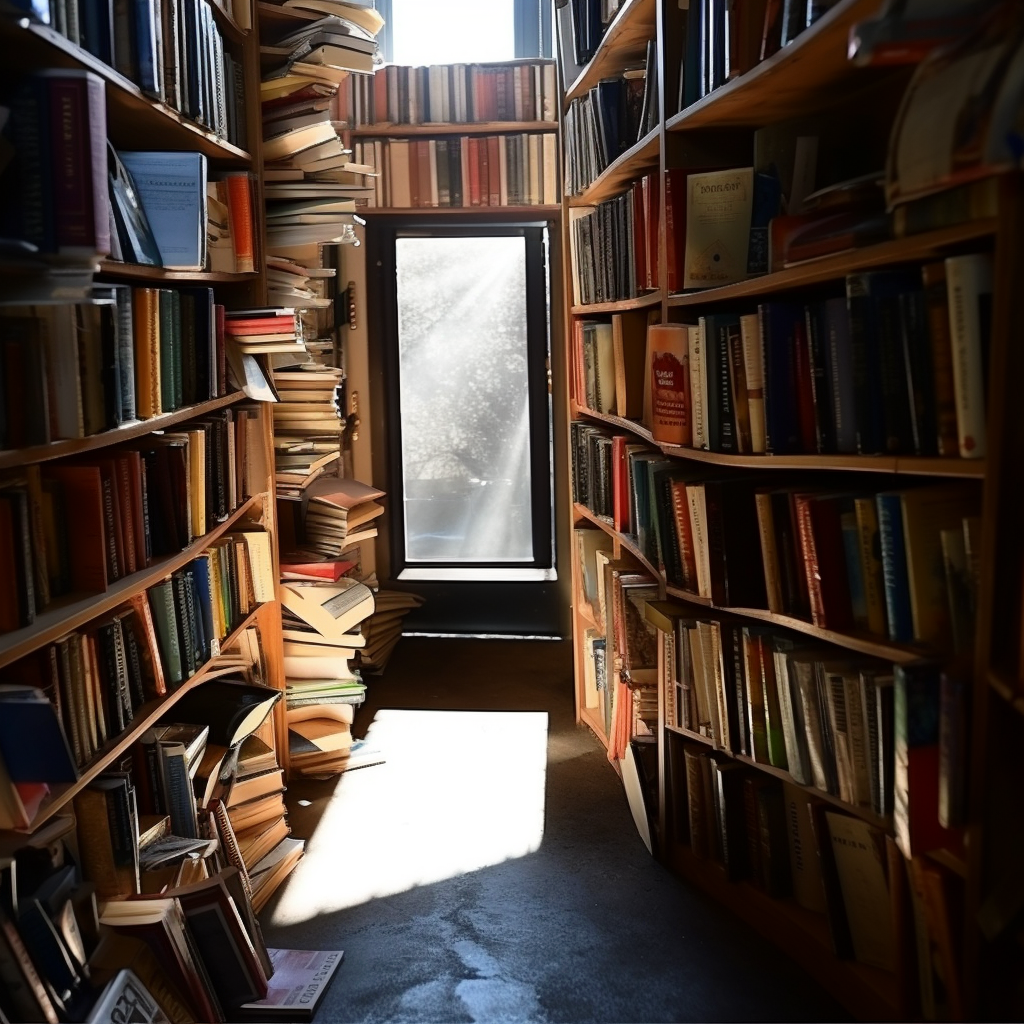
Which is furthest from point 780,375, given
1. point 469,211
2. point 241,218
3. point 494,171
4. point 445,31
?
point 445,31

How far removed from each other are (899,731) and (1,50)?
169cm

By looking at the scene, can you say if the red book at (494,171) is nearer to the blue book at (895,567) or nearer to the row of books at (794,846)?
the row of books at (794,846)

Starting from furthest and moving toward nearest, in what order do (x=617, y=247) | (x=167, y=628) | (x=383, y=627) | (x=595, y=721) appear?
(x=383, y=627)
(x=595, y=721)
(x=617, y=247)
(x=167, y=628)

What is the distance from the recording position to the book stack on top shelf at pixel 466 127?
4.43 m

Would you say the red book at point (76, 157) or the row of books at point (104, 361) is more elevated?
the red book at point (76, 157)

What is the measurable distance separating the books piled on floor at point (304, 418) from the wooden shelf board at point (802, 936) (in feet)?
5.38

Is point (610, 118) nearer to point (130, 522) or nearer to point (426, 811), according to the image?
point (130, 522)

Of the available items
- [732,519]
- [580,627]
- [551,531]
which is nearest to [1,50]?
[732,519]

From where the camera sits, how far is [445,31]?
461 cm

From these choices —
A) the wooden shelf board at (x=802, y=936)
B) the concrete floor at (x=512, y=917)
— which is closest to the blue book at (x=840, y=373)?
the wooden shelf board at (x=802, y=936)

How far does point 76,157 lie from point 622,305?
1.61 metres

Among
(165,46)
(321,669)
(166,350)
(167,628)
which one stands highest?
(165,46)

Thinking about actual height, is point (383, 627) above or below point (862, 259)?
below

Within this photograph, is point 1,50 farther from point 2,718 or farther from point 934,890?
point 934,890
